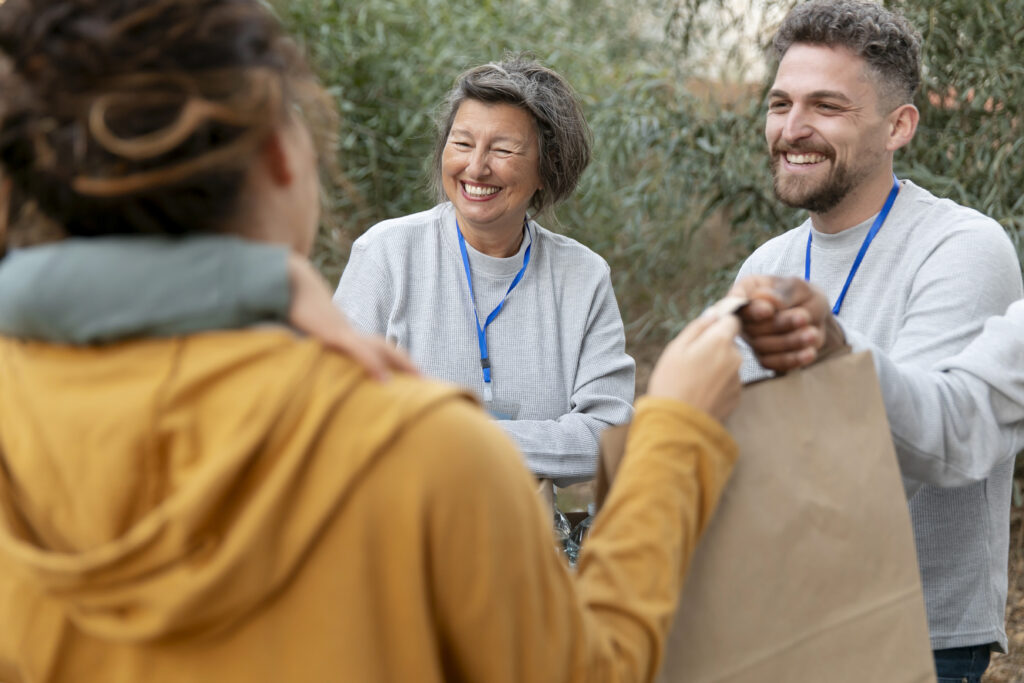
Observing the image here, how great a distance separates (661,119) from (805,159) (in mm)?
2592

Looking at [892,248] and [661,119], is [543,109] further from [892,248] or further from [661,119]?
[661,119]

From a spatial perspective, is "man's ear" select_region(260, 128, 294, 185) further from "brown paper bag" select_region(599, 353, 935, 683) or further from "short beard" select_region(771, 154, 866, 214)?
"short beard" select_region(771, 154, 866, 214)

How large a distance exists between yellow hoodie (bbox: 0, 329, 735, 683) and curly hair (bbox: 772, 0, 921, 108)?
1564 mm

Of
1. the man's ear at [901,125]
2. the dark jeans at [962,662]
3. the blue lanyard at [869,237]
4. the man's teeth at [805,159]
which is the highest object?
the man's ear at [901,125]

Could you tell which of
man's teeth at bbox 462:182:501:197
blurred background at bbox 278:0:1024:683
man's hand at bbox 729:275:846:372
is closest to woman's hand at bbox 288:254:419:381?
man's hand at bbox 729:275:846:372

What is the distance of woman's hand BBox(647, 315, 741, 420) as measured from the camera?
3.86 feet

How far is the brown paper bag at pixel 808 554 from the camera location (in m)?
1.21

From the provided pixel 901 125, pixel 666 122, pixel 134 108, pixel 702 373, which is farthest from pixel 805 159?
pixel 666 122

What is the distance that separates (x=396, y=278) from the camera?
2.49 m

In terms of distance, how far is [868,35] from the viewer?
2.12 m

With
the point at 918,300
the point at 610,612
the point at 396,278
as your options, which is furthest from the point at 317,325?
the point at 396,278

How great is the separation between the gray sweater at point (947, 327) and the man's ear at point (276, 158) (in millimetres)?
1114

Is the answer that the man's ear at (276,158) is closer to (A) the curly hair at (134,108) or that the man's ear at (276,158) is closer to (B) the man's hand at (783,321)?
(A) the curly hair at (134,108)

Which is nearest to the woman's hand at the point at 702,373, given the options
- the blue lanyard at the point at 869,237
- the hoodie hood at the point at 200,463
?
the hoodie hood at the point at 200,463
